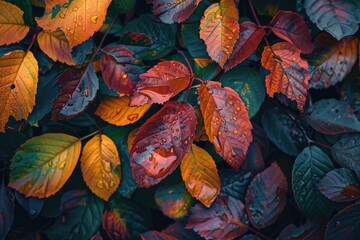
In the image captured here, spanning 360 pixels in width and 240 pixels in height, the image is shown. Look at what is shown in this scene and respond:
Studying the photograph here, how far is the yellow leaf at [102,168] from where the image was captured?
37.0 inches

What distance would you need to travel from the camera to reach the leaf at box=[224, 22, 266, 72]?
0.86 m

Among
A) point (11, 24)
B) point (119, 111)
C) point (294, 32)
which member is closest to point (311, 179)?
point (294, 32)

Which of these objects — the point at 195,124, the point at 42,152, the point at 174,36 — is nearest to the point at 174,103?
the point at 195,124

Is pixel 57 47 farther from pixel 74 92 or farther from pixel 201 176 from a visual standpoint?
pixel 201 176

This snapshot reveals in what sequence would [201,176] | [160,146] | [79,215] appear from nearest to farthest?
[160,146]
[201,176]
[79,215]

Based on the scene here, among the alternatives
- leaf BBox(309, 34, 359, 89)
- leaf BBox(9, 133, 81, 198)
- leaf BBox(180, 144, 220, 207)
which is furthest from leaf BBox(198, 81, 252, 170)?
leaf BBox(9, 133, 81, 198)

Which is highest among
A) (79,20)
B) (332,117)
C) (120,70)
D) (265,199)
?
(79,20)

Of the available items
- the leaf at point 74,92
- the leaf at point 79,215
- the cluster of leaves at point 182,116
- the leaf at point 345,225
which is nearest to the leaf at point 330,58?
the cluster of leaves at point 182,116

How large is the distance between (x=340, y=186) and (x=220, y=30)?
44cm

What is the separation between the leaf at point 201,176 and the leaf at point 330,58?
1.00 feet

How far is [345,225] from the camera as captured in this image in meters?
0.92

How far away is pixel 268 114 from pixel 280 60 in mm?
172

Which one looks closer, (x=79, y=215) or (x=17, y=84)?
(x=17, y=84)

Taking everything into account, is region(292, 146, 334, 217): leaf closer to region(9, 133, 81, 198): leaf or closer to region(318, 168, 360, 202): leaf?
region(318, 168, 360, 202): leaf
